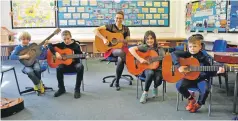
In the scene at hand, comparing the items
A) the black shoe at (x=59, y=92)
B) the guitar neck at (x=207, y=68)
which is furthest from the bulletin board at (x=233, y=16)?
the black shoe at (x=59, y=92)

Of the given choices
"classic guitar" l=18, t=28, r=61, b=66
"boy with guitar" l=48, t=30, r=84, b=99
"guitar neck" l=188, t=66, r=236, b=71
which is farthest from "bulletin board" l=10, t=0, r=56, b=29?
"guitar neck" l=188, t=66, r=236, b=71

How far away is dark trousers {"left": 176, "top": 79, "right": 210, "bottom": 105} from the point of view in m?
2.64

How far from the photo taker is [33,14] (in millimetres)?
7031

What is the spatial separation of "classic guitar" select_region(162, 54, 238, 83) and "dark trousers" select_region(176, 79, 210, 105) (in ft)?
0.19

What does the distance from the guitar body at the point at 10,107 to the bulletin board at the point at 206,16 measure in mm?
4261

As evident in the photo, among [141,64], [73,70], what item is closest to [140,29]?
[73,70]

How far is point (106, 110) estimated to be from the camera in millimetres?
2801

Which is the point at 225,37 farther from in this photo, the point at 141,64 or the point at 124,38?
the point at 141,64

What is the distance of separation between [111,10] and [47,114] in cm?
508

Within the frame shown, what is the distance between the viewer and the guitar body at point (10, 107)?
2.61 metres

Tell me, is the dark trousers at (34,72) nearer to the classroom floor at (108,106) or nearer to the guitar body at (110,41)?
the classroom floor at (108,106)

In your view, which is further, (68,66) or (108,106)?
(68,66)

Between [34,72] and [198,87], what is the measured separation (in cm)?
227

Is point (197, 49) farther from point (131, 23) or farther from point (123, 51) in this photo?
point (131, 23)
